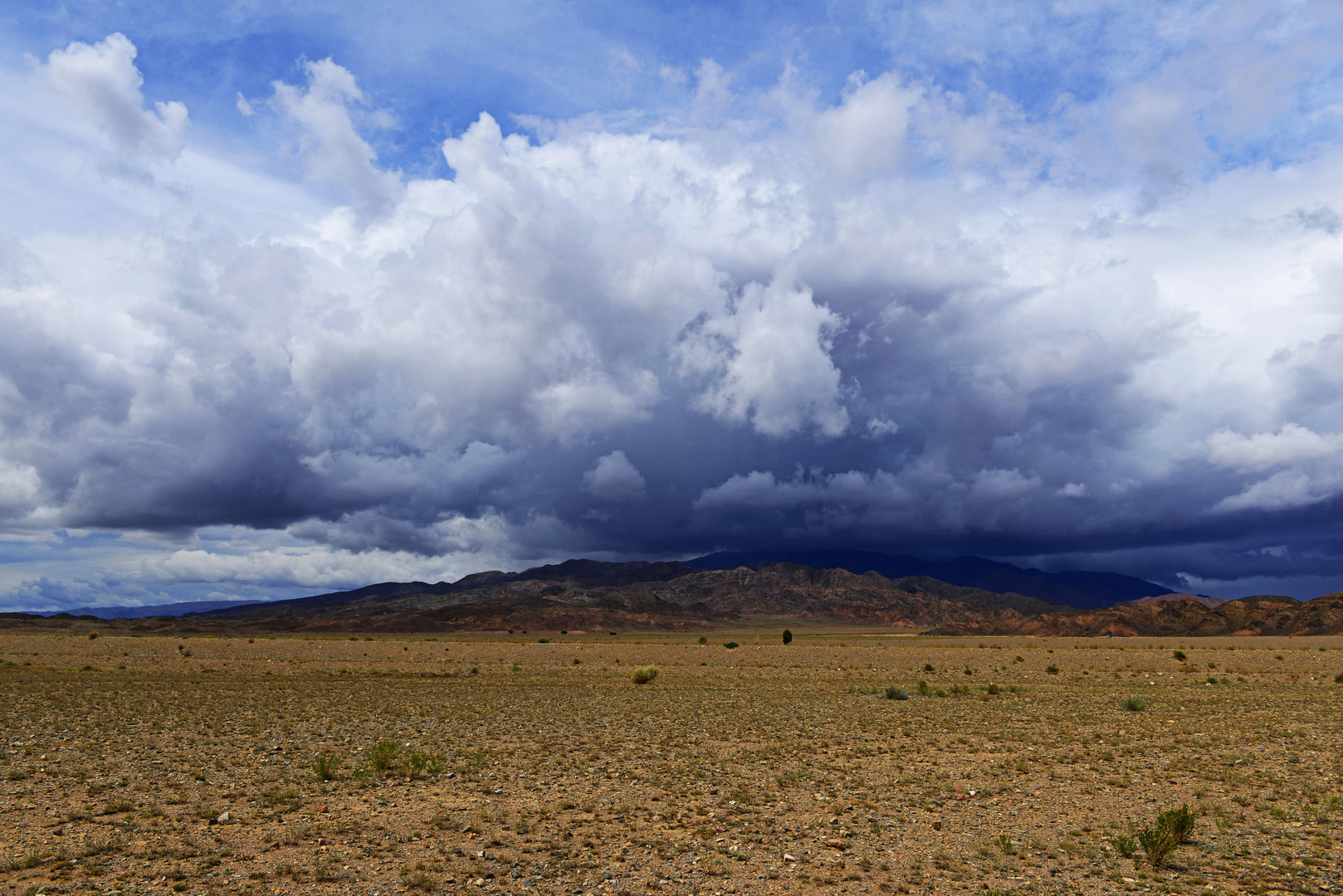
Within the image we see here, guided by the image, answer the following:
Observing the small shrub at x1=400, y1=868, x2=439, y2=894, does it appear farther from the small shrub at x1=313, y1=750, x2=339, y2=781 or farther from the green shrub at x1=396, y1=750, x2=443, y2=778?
the small shrub at x1=313, y1=750, x2=339, y2=781

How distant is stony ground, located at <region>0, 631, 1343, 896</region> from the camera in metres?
11.1

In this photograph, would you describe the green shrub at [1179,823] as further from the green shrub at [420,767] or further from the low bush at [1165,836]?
the green shrub at [420,767]

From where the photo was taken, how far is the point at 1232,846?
12.4 metres

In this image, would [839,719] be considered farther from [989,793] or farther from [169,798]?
[169,798]

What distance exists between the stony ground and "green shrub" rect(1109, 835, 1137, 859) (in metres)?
0.13

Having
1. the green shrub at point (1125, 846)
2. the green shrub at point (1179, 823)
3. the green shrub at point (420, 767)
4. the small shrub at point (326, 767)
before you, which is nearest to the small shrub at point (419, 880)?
the green shrub at point (420, 767)

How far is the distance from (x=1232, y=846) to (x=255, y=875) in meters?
15.1

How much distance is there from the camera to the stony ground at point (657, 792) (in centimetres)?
1105

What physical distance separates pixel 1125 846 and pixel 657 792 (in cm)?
838

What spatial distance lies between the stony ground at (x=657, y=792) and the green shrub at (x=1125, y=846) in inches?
5.3

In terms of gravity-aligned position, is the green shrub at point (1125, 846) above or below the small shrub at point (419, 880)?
below

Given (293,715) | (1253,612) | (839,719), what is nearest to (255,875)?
(293,715)

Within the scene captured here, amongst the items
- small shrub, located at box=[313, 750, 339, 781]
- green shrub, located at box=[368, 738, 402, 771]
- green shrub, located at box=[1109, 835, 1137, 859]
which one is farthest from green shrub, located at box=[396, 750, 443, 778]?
green shrub, located at box=[1109, 835, 1137, 859]

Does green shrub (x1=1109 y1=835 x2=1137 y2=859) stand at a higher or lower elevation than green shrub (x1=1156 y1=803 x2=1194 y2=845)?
lower
